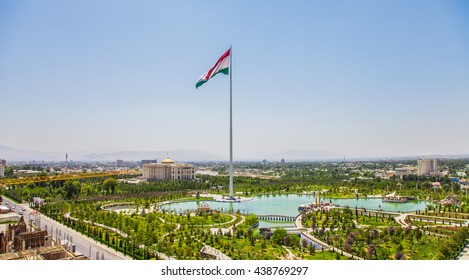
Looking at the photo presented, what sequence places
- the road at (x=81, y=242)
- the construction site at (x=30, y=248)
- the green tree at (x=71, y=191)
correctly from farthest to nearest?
the green tree at (x=71, y=191) < the road at (x=81, y=242) < the construction site at (x=30, y=248)

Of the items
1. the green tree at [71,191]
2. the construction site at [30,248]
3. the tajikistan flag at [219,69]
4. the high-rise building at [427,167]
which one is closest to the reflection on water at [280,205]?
the green tree at [71,191]

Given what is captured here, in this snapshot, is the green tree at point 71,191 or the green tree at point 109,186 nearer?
the green tree at point 71,191

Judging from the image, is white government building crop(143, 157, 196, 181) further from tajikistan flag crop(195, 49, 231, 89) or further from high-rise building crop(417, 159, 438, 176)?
high-rise building crop(417, 159, 438, 176)

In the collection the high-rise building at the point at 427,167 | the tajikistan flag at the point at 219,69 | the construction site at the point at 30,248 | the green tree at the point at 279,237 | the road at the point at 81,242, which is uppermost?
the tajikistan flag at the point at 219,69

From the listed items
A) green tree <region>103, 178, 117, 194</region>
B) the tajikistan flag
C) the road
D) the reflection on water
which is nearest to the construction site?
the road

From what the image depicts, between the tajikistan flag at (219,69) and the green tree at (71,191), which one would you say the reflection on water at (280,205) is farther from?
the tajikistan flag at (219,69)

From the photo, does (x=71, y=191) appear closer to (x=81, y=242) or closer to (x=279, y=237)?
(x=81, y=242)

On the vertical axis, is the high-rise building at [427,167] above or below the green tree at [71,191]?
above
